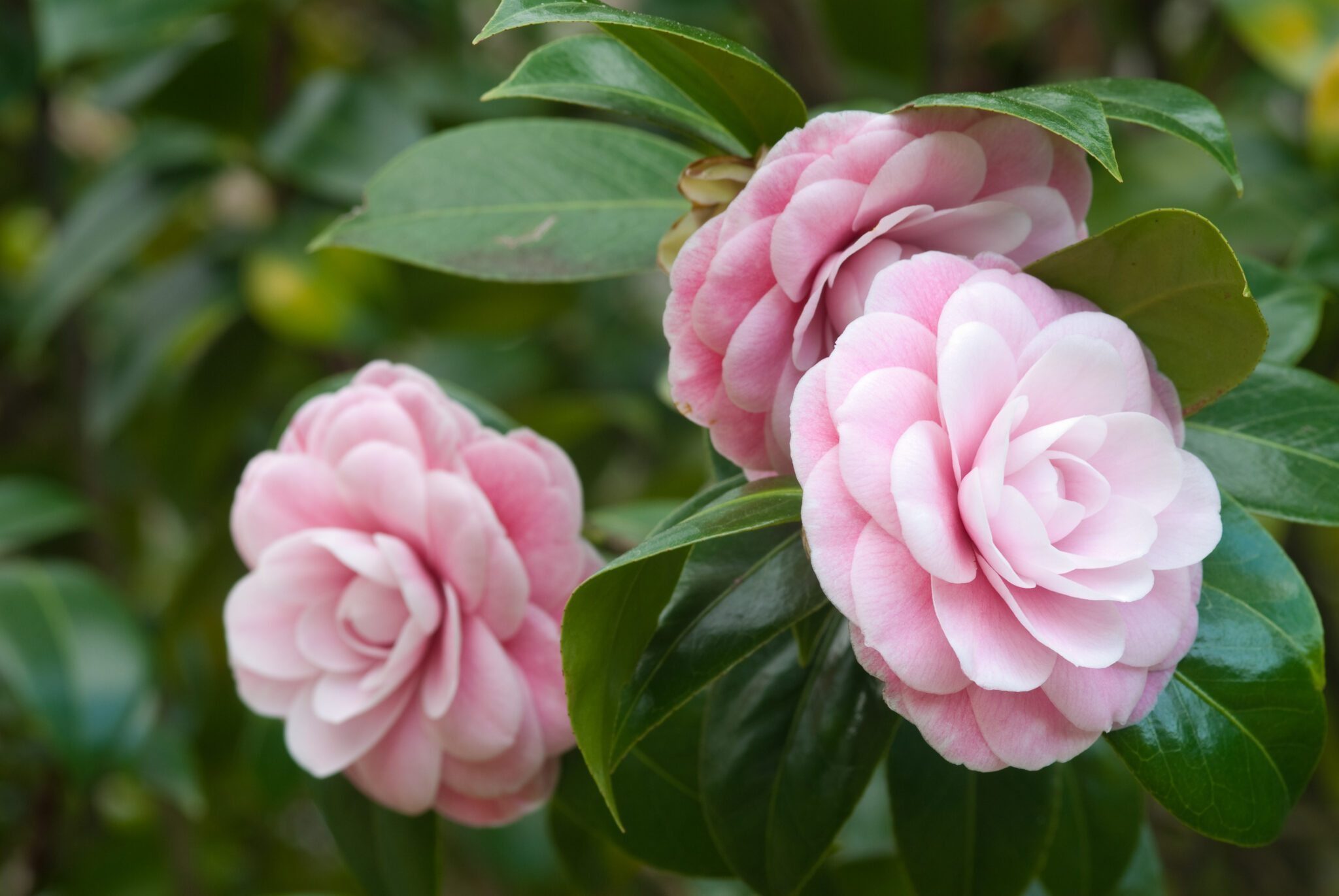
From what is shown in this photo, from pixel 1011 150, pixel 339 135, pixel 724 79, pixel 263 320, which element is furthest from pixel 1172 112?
pixel 263 320

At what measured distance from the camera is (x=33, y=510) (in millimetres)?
1052

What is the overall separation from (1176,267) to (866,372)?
124 millimetres

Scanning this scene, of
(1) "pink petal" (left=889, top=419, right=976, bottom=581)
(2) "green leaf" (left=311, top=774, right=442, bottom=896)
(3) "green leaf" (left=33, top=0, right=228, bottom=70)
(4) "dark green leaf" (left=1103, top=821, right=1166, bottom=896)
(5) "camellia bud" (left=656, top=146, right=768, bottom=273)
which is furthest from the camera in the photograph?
(3) "green leaf" (left=33, top=0, right=228, bottom=70)

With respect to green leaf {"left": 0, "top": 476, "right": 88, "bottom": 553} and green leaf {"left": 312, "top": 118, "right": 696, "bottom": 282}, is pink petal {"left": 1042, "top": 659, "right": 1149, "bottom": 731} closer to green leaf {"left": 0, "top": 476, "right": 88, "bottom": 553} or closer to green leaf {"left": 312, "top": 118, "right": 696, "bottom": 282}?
green leaf {"left": 312, "top": 118, "right": 696, "bottom": 282}

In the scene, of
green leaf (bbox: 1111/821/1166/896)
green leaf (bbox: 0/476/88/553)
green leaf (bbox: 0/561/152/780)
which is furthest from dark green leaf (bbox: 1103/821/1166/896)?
green leaf (bbox: 0/476/88/553)

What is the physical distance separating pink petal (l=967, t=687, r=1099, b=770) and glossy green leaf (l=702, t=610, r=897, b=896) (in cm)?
11

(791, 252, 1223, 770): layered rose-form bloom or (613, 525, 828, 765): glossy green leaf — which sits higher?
(791, 252, 1223, 770): layered rose-form bloom

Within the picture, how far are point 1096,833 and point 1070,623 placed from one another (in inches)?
12.1

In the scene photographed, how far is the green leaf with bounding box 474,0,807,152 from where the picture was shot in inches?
16.4

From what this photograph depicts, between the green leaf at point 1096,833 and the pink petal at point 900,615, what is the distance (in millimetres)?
295

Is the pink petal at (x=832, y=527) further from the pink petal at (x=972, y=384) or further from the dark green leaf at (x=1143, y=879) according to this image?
the dark green leaf at (x=1143, y=879)

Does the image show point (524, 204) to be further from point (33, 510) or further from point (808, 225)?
point (33, 510)

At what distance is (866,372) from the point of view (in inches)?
13.8

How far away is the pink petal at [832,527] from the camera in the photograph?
0.33 m
